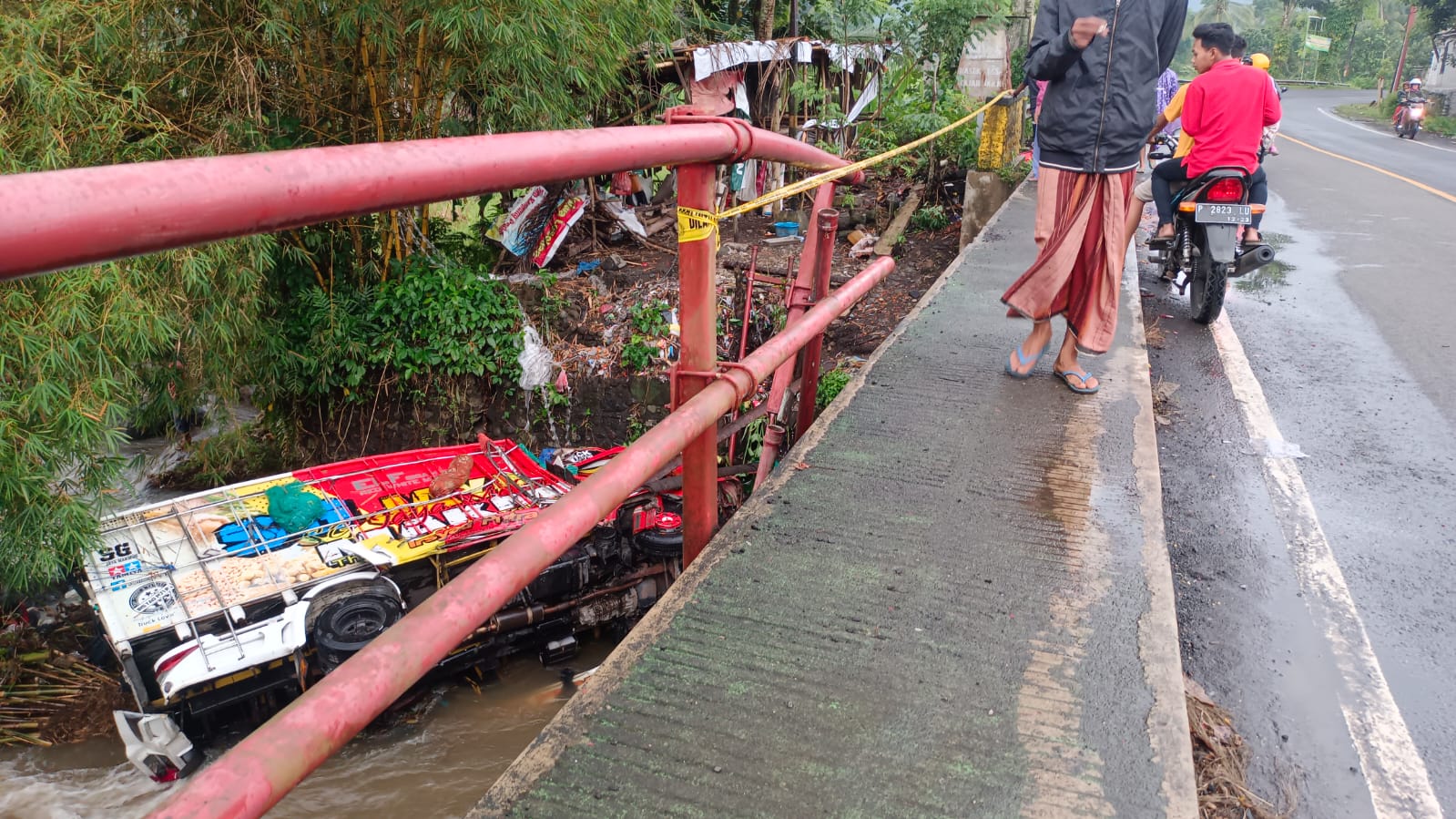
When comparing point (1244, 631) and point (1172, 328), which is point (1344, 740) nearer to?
→ point (1244, 631)

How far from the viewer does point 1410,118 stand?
19016 millimetres

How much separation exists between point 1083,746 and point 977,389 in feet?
6.91

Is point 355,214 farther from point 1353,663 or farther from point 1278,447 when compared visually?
point 1278,447

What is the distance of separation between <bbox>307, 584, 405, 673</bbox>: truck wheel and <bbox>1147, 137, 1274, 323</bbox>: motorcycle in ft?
18.1

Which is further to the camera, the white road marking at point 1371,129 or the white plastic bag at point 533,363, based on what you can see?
the white road marking at point 1371,129

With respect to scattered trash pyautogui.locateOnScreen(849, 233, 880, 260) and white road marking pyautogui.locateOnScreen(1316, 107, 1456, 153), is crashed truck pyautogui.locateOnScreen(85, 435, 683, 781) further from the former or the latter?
white road marking pyautogui.locateOnScreen(1316, 107, 1456, 153)

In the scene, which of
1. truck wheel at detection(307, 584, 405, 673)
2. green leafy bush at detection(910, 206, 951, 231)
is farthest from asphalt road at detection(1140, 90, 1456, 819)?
truck wheel at detection(307, 584, 405, 673)

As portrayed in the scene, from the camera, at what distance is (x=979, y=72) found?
352 inches

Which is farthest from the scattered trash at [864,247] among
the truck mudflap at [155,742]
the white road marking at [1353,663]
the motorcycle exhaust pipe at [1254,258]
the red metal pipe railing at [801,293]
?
the truck mudflap at [155,742]

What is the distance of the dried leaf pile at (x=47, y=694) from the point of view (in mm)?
5840

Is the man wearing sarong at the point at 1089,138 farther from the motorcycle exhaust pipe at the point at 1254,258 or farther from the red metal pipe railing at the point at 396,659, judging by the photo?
the motorcycle exhaust pipe at the point at 1254,258

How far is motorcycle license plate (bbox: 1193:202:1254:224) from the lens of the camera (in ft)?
17.6

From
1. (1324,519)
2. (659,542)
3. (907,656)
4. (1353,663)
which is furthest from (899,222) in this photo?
(907,656)

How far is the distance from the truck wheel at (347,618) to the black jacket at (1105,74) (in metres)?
4.31
